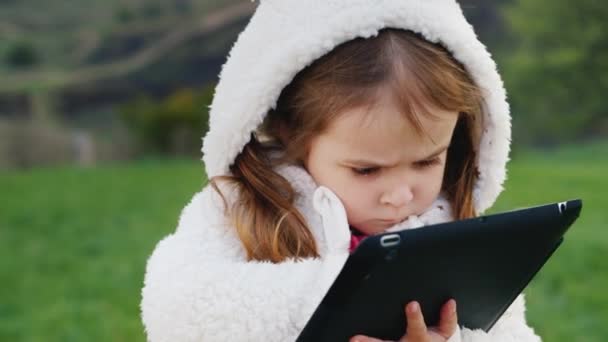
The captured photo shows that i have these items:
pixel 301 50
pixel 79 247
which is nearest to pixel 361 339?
pixel 301 50

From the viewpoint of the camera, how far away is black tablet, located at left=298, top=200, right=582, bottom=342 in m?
1.19

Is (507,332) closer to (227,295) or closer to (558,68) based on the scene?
(227,295)

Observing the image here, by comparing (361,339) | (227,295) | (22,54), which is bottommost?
(361,339)

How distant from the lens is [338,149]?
1473mm

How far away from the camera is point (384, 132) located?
1410mm

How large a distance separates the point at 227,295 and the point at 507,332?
549 millimetres

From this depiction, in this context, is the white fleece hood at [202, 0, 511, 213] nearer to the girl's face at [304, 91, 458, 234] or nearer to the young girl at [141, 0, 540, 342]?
the young girl at [141, 0, 540, 342]

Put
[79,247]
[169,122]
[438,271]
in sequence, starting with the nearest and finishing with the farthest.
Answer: [438,271]
[79,247]
[169,122]

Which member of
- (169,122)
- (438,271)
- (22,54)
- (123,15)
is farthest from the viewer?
(123,15)

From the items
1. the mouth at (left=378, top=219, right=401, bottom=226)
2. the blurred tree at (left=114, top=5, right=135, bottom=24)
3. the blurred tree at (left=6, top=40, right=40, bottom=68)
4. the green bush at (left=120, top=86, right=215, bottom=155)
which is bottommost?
the mouth at (left=378, top=219, right=401, bottom=226)

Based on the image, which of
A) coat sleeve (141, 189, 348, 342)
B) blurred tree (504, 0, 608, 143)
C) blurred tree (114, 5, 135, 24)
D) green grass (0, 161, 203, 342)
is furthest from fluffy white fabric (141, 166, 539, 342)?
blurred tree (504, 0, 608, 143)

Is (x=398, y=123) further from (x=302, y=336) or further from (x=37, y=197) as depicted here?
(x=37, y=197)

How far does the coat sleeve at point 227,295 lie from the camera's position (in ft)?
4.69

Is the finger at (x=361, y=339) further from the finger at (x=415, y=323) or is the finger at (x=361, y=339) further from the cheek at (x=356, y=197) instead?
the cheek at (x=356, y=197)
